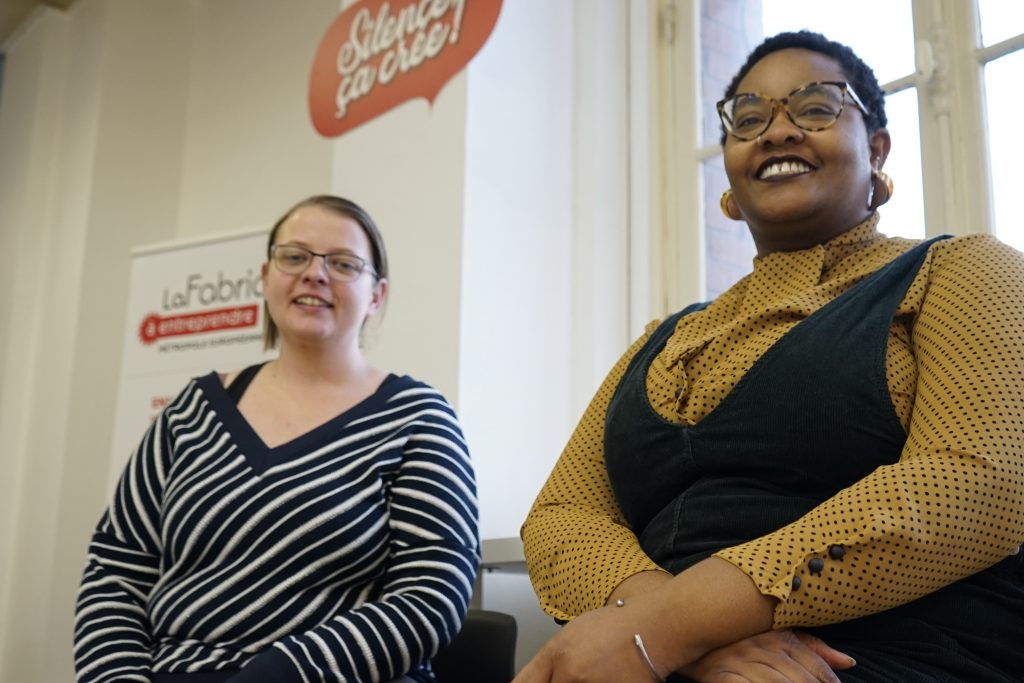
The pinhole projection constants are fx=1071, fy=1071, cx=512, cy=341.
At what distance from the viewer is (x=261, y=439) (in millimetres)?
1917

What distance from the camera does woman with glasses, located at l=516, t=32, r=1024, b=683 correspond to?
1012 millimetres

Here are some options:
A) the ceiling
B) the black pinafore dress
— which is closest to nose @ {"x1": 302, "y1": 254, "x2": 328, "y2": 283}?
the black pinafore dress

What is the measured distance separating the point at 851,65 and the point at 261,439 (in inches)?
45.6

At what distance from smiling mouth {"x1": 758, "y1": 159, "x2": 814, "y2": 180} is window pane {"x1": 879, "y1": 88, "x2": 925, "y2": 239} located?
1029 mm

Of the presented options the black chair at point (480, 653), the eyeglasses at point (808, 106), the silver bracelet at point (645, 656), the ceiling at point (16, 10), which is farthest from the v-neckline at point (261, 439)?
the ceiling at point (16, 10)

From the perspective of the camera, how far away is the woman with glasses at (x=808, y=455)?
1012 mm

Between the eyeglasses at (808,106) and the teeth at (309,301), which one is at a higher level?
the eyeglasses at (808,106)

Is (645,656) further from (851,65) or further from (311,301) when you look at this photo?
(311,301)

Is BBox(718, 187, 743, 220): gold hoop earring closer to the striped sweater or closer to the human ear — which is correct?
the human ear

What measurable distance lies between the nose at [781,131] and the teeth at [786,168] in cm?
3

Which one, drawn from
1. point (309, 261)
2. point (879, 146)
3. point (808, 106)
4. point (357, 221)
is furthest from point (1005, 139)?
point (309, 261)

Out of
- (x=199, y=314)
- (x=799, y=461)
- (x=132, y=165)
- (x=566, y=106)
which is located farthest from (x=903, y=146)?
(x=132, y=165)

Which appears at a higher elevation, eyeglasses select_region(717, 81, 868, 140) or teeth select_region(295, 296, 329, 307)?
eyeglasses select_region(717, 81, 868, 140)

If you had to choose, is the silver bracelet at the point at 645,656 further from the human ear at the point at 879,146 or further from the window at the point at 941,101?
the window at the point at 941,101
